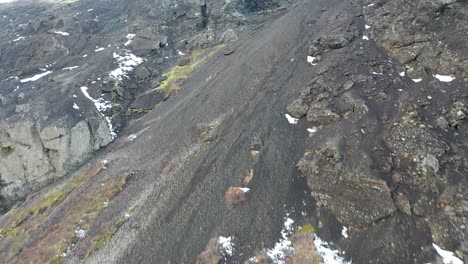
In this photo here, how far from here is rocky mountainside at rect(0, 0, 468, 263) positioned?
1964cm

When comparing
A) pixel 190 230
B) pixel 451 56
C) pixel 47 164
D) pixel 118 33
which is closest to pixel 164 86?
pixel 47 164

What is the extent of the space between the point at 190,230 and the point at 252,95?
1766 centimetres

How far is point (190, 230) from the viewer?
22.6m

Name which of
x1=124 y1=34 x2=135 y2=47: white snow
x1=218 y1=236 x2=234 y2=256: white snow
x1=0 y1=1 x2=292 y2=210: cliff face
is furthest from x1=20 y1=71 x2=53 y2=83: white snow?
x1=218 y1=236 x2=234 y2=256: white snow

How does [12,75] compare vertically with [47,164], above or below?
above

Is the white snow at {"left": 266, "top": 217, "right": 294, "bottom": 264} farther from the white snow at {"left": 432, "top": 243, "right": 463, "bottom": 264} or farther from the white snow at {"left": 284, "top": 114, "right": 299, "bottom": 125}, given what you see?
the white snow at {"left": 284, "top": 114, "right": 299, "bottom": 125}

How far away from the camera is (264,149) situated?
27.3 meters

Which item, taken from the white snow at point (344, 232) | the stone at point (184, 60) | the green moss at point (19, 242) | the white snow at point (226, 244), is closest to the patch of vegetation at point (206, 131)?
the white snow at point (226, 244)

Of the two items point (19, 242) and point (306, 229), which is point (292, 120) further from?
point (19, 242)

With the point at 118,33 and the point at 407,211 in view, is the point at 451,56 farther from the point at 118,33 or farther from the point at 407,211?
the point at 118,33

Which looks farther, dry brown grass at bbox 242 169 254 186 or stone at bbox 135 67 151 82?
stone at bbox 135 67 151 82

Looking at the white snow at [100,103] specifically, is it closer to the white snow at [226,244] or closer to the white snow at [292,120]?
the white snow at [292,120]

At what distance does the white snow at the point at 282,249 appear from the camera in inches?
747

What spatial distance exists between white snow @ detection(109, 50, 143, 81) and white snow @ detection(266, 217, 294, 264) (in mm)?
42284
